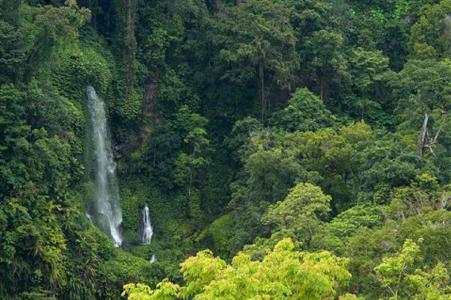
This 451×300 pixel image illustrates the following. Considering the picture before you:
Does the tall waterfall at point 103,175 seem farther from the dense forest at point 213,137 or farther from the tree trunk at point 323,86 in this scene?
the tree trunk at point 323,86

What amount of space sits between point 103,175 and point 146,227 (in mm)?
2161

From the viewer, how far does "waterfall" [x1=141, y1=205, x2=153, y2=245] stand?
31.6 metres

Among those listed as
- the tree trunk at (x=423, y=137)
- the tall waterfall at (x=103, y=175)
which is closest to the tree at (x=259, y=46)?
the tall waterfall at (x=103, y=175)

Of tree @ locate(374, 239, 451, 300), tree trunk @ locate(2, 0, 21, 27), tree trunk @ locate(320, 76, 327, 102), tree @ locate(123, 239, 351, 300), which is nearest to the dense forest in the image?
tree trunk @ locate(2, 0, 21, 27)

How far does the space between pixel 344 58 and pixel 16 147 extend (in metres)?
13.2

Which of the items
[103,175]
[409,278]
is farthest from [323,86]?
[409,278]

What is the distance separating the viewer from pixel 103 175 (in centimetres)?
3123

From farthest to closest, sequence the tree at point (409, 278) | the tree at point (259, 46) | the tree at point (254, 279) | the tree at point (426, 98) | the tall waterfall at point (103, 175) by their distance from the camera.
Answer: the tree at point (259, 46), the tall waterfall at point (103, 175), the tree at point (426, 98), the tree at point (409, 278), the tree at point (254, 279)

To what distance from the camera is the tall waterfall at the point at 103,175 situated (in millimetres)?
30828

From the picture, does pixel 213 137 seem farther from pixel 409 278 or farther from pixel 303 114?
pixel 409 278

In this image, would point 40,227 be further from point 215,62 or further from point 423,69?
point 423,69

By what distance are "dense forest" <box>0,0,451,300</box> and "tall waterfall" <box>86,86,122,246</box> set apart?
53mm

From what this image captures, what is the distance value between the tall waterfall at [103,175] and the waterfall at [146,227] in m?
0.82

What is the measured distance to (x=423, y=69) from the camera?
3092 centimetres
